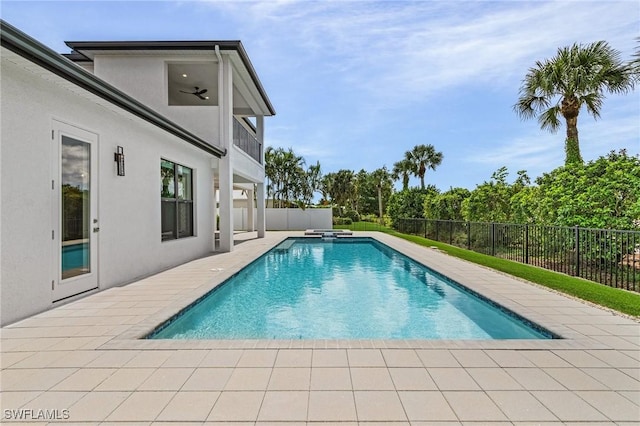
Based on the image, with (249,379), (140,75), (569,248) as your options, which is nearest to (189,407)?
(249,379)

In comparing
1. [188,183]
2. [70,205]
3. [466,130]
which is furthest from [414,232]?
[70,205]

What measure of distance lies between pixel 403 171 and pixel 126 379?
34.6m

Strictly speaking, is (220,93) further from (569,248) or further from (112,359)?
(569,248)

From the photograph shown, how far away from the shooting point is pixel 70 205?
5359mm

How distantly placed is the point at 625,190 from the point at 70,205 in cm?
1165

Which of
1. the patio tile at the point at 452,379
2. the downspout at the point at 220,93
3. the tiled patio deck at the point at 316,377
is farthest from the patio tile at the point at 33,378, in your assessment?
the downspout at the point at 220,93

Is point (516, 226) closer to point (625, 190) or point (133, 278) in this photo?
point (625, 190)

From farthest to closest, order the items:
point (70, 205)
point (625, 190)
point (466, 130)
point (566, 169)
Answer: point (466, 130) < point (566, 169) < point (625, 190) < point (70, 205)

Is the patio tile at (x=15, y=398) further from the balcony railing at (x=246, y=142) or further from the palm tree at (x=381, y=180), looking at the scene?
the palm tree at (x=381, y=180)

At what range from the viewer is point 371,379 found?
9.25ft

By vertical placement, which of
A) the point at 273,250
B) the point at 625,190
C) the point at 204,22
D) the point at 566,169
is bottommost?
the point at 273,250

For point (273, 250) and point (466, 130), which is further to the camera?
point (466, 130)

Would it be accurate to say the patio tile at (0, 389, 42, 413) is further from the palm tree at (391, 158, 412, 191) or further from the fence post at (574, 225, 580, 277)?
the palm tree at (391, 158, 412, 191)

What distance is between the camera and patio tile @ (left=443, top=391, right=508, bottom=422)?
7.50 feet
